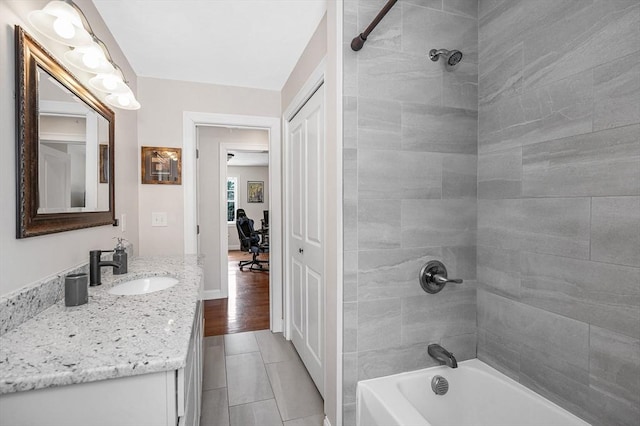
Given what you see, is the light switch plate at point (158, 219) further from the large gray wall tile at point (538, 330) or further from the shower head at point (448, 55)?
the large gray wall tile at point (538, 330)

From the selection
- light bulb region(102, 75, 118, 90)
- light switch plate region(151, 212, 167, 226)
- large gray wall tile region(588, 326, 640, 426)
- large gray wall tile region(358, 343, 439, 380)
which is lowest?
large gray wall tile region(358, 343, 439, 380)

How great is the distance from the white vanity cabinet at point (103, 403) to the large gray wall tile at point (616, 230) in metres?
1.52

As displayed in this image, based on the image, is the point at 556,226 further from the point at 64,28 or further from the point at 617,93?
the point at 64,28

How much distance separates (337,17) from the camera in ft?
4.82

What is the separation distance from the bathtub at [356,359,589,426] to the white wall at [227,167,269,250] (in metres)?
7.71

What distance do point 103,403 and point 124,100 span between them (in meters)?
1.69

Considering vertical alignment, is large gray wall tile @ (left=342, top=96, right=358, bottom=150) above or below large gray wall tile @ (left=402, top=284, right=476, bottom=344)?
above

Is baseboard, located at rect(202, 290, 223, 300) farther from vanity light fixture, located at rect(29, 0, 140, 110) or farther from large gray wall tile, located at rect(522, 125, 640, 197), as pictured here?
large gray wall tile, located at rect(522, 125, 640, 197)

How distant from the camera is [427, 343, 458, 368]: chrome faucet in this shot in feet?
4.99

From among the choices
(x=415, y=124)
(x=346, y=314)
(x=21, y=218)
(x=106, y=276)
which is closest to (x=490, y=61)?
(x=415, y=124)

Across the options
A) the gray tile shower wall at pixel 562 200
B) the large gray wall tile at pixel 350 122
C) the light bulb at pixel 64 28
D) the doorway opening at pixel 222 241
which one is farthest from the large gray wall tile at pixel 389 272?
the doorway opening at pixel 222 241

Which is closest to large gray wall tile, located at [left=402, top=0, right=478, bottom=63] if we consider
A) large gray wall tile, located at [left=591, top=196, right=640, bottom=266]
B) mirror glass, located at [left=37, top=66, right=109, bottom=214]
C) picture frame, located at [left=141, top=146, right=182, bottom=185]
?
large gray wall tile, located at [left=591, top=196, right=640, bottom=266]

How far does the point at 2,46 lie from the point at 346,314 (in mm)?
1680

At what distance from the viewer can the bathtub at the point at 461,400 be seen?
1316mm
